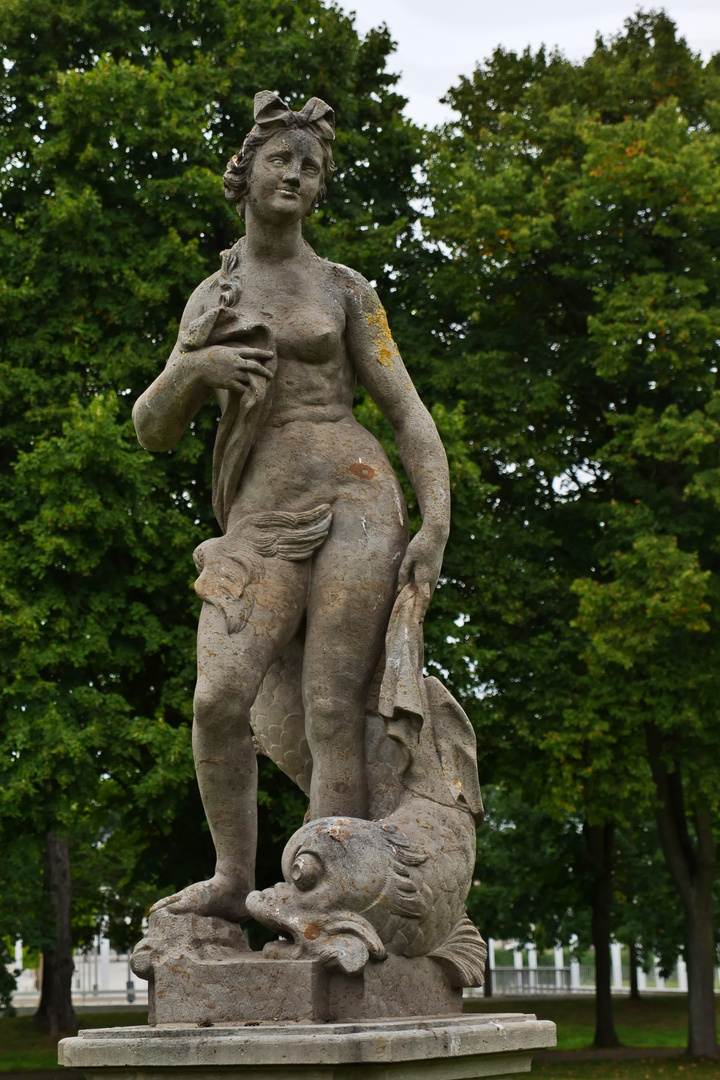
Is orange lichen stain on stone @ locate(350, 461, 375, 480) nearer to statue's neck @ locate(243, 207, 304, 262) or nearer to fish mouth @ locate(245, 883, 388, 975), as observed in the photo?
statue's neck @ locate(243, 207, 304, 262)

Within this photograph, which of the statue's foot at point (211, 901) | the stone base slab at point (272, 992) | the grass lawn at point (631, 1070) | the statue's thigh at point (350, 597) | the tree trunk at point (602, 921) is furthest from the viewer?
the tree trunk at point (602, 921)

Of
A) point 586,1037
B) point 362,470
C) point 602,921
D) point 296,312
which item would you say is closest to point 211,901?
point 362,470

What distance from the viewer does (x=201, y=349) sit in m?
5.44

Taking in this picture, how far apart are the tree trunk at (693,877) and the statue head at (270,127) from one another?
14426 mm

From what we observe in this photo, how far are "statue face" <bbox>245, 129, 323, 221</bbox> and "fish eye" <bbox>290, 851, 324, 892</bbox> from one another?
7.95 feet

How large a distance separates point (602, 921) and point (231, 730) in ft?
61.1

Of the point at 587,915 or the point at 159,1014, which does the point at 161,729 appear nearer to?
the point at 159,1014

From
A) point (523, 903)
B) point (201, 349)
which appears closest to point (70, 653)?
point (201, 349)

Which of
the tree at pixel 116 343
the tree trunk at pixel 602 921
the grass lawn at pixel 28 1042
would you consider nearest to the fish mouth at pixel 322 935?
the tree at pixel 116 343

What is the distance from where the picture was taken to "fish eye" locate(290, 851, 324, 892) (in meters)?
4.67

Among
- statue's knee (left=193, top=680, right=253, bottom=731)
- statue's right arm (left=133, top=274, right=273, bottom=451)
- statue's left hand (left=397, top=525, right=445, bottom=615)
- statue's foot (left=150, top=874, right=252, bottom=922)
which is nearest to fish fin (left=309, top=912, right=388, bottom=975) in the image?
statue's foot (left=150, top=874, right=252, bottom=922)

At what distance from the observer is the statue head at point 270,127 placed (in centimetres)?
561

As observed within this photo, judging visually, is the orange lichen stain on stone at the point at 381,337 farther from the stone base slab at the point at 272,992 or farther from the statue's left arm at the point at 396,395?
the stone base slab at the point at 272,992

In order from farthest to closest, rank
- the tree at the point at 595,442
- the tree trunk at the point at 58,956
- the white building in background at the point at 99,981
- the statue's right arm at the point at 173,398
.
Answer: the white building in background at the point at 99,981
the tree trunk at the point at 58,956
the tree at the point at 595,442
the statue's right arm at the point at 173,398
